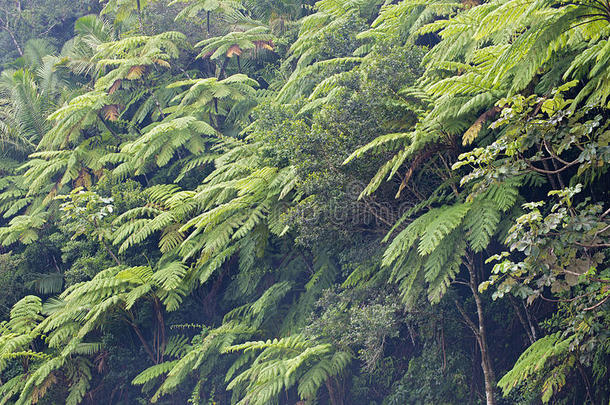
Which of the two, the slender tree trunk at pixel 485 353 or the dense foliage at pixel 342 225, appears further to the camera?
the slender tree trunk at pixel 485 353

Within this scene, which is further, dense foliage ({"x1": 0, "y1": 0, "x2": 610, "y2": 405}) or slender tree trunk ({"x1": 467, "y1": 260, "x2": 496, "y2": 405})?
slender tree trunk ({"x1": 467, "y1": 260, "x2": 496, "y2": 405})

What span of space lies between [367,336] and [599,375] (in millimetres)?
2392

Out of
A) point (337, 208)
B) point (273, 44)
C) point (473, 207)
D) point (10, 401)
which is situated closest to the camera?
point (473, 207)

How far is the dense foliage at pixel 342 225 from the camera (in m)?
4.30

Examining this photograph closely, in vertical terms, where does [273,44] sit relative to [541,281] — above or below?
above

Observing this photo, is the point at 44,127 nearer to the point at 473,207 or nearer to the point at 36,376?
the point at 36,376

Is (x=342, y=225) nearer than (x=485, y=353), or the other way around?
(x=485, y=353)

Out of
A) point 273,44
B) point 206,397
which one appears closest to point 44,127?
point 273,44

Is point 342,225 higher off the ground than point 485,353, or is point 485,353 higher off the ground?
point 342,225

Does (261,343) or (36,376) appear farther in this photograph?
(36,376)

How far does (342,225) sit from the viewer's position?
632cm

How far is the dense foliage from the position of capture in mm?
4305

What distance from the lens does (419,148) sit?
540cm

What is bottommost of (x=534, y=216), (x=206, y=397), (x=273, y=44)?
(x=206, y=397)
